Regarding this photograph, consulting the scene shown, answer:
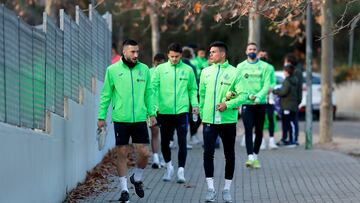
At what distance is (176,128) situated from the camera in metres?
11.9

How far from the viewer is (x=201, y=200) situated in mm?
10070

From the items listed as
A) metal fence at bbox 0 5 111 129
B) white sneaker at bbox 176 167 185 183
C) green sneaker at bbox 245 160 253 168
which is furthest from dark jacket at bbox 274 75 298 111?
white sneaker at bbox 176 167 185 183

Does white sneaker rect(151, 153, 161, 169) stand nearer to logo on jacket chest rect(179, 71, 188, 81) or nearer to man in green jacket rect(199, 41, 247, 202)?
logo on jacket chest rect(179, 71, 188, 81)

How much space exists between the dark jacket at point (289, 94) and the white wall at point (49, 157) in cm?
580

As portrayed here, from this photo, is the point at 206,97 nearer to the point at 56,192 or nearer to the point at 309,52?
the point at 56,192

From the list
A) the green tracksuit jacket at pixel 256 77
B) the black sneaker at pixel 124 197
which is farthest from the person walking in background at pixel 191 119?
the black sneaker at pixel 124 197

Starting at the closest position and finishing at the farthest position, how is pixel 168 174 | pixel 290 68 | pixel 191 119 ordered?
pixel 168 174 < pixel 191 119 < pixel 290 68

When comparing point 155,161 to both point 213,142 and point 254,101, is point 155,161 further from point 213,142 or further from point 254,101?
point 213,142

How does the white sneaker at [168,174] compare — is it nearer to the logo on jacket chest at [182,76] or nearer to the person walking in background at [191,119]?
the logo on jacket chest at [182,76]

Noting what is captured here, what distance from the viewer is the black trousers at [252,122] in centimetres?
1307

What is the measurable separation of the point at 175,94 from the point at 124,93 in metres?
1.99

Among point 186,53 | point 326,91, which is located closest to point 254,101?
point 186,53

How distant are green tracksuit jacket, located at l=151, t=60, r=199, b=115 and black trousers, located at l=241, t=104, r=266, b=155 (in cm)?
158

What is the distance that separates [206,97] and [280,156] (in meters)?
5.83
